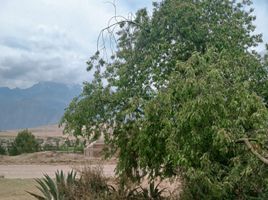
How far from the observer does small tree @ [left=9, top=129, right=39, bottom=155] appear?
198 ft

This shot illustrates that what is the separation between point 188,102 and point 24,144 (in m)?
54.3

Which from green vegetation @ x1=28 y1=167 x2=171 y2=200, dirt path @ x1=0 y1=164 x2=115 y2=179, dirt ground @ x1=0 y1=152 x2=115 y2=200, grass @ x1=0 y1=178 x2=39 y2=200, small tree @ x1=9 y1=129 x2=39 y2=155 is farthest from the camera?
small tree @ x1=9 y1=129 x2=39 y2=155

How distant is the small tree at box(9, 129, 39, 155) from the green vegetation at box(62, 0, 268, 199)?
4665 cm

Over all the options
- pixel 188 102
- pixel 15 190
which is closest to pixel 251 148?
pixel 188 102

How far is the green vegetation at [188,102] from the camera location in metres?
Answer: 9.83

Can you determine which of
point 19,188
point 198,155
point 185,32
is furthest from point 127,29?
point 19,188

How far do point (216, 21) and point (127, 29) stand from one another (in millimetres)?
2684

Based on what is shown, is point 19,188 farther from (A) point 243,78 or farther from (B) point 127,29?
(A) point 243,78

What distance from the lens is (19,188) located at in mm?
23297

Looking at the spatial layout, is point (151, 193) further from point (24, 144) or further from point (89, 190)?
point (24, 144)

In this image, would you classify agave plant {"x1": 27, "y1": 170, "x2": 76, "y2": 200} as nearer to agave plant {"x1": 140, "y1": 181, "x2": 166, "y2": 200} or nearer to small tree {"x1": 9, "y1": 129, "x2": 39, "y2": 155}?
agave plant {"x1": 140, "y1": 181, "x2": 166, "y2": 200}

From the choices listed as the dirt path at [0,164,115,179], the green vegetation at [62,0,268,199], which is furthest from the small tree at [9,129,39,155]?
the green vegetation at [62,0,268,199]

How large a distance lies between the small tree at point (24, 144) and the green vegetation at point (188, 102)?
46.7 meters

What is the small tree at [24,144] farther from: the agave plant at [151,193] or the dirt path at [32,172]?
the agave plant at [151,193]
